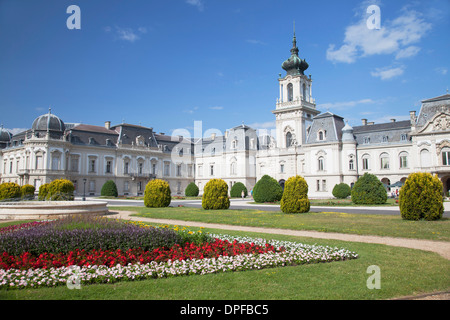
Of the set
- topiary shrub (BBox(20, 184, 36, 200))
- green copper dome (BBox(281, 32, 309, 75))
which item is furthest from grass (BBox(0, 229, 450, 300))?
green copper dome (BBox(281, 32, 309, 75))

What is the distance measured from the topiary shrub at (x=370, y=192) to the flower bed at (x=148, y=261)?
20967 millimetres

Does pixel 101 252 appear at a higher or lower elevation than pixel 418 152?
lower

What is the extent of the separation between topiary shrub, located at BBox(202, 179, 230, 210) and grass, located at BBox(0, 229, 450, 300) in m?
17.3

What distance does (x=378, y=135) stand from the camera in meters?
47.1

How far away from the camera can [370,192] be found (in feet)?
93.9

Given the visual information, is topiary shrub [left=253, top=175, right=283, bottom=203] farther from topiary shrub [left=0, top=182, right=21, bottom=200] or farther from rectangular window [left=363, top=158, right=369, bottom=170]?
topiary shrub [left=0, top=182, right=21, bottom=200]

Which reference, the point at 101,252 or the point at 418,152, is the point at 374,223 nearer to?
the point at 101,252

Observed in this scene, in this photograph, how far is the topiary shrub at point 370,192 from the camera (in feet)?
93.2

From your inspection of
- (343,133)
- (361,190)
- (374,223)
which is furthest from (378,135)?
(374,223)

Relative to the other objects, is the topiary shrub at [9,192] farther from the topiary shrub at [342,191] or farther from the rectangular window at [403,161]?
the rectangular window at [403,161]

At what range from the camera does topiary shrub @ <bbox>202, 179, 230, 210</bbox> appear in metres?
25.2

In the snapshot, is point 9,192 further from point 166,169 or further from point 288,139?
point 288,139
